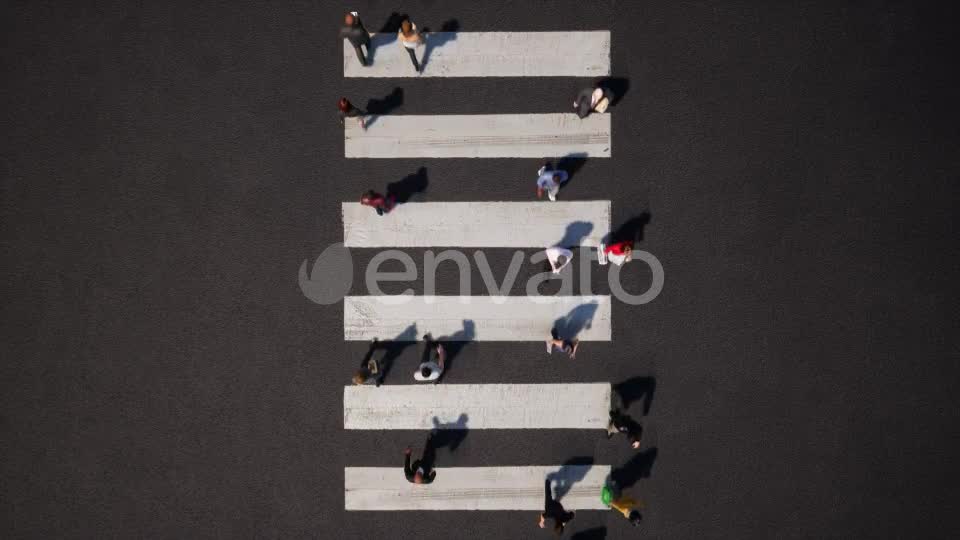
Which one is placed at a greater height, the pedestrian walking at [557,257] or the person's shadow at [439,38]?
the person's shadow at [439,38]

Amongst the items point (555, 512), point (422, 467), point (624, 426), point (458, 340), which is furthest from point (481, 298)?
point (555, 512)

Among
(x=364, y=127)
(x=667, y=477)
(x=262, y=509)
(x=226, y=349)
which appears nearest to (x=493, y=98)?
(x=364, y=127)

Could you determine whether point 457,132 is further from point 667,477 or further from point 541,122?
point 667,477

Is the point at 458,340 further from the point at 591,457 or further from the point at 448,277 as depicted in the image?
the point at 591,457

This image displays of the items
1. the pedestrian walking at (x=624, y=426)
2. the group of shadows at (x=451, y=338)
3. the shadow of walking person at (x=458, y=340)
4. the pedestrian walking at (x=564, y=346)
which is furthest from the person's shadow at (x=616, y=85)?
the pedestrian walking at (x=624, y=426)

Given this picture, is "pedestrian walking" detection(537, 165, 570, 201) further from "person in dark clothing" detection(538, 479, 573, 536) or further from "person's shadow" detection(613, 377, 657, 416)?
"person in dark clothing" detection(538, 479, 573, 536)

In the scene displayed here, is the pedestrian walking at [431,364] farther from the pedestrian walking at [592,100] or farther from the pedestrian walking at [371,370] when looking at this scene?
the pedestrian walking at [592,100]
